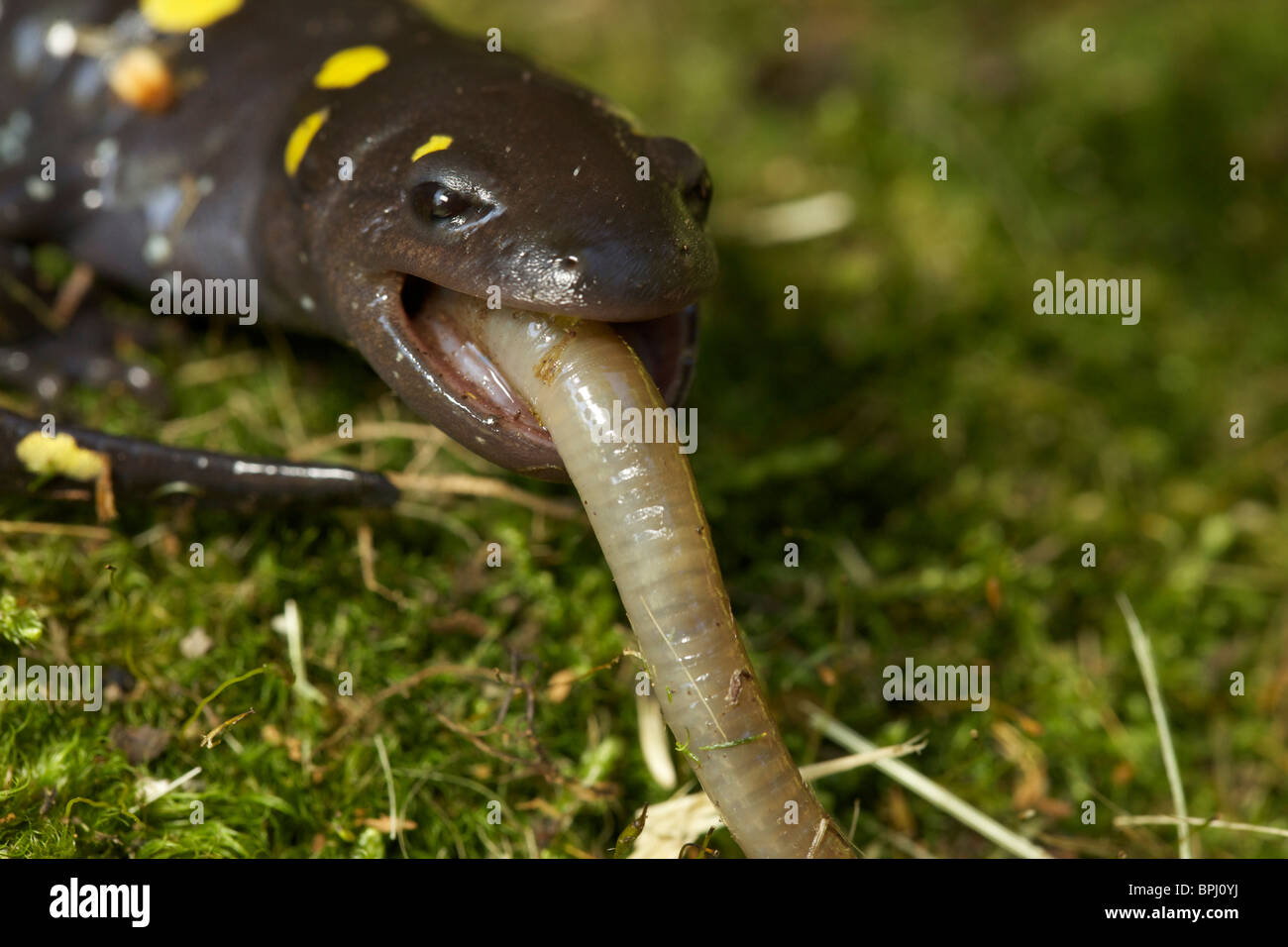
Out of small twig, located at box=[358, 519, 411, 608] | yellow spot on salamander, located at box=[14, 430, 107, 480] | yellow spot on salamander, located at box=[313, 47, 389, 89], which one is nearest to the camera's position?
yellow spot on salamander, located at box=[14, 430, 107, 480]

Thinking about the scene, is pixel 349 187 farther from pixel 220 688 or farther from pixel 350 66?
pixel 220 688

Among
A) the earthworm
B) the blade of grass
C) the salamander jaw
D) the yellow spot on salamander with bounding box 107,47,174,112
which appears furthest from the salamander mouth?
the yellow spot on salamander with bounding box 107,47,174,112

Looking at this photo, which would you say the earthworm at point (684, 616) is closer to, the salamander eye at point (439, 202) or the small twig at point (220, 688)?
the salamander eye at point (439, 202)

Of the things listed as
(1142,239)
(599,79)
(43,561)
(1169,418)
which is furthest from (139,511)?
(1142,239)

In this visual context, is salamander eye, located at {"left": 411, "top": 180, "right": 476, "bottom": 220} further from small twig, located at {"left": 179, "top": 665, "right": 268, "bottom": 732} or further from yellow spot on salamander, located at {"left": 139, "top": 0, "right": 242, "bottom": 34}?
yellow spot on salamander, located at {"left": 139, "top": 0, "right": 242, "bottom": 34}

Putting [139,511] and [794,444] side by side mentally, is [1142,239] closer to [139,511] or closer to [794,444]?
[794,444]

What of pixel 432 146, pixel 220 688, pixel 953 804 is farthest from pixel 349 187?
pixel 953 804
